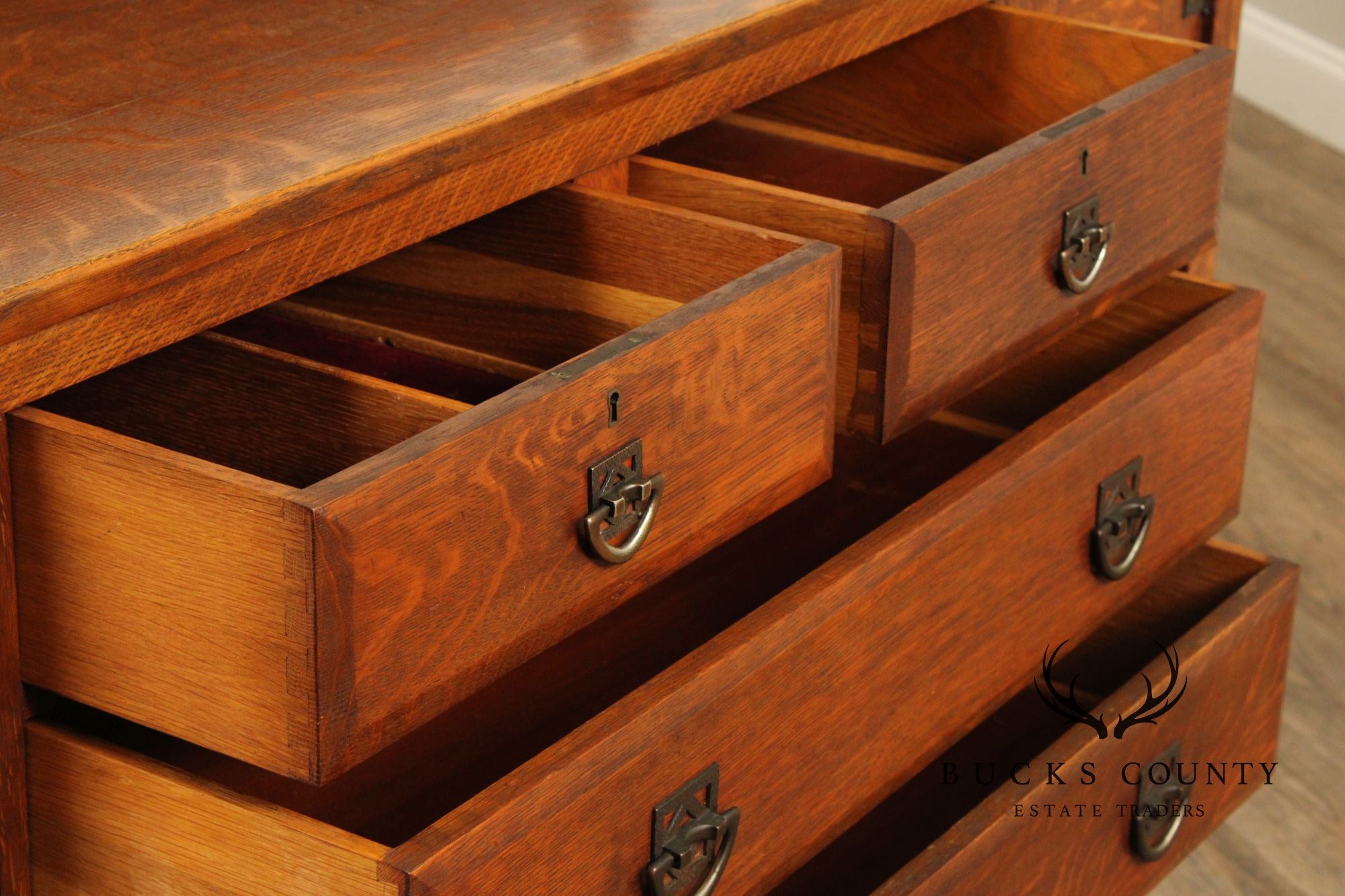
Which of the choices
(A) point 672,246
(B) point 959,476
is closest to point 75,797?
(A) point 672,246

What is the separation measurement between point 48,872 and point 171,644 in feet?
0.52

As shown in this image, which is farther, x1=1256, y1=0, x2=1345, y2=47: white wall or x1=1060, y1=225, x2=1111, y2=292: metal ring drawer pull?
x1=1256, y1=0, x2=1345, y2=47: white wall

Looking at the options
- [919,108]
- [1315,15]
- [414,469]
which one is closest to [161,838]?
[414,469]

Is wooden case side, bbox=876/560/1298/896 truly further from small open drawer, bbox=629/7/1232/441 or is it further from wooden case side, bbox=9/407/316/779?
wooden case side, bbox=9/407/316/779

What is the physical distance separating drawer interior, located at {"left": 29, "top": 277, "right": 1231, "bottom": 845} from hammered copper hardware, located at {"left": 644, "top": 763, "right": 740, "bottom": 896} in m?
0.23

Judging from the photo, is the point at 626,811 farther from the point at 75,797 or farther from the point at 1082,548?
the point at 1082,548

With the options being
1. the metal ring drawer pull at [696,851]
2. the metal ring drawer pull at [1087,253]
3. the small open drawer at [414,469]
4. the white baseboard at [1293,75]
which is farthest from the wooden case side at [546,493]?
the white baseboard at [1293,75]

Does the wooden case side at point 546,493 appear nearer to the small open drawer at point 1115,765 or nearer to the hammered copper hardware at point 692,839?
the hammered copper hardware at point 692,839

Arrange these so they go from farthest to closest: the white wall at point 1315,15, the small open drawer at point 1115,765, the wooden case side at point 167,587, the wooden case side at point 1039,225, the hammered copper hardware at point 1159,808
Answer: the white wall at point 1315,15
the hammered copper hardware at point 1159,808
the small open drawer at point 1115,765
the wooden case side at point 1039,225
the wooden case side at point 167,587

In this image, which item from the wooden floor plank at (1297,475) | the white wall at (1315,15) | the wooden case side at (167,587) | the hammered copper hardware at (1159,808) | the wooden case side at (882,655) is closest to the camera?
the wooden case side at (167,587)

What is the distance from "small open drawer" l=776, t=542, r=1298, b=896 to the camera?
0.97 metres

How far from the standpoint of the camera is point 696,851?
31.2 inches

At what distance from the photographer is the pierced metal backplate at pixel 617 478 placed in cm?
72

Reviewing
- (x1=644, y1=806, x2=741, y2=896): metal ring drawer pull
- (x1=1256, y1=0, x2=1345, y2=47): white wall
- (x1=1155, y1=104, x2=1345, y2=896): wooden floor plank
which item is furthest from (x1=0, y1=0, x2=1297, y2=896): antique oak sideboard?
(x1=1256, y1=0, x2=1345, y2=47): white wall
